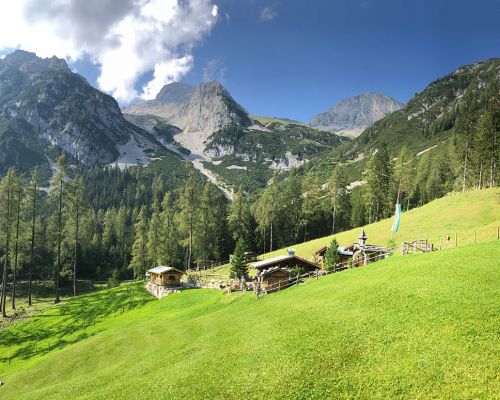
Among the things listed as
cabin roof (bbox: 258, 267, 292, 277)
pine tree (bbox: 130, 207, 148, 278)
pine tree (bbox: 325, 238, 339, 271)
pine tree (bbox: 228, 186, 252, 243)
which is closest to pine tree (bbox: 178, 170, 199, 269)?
pine tree (bbox: 130, 207, 148, 278)

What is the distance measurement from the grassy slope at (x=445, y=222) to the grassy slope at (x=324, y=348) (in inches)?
930

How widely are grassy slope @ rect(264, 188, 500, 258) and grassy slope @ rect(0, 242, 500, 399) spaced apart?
23.6 meters

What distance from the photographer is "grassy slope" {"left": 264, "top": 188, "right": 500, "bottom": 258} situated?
5388 centimetres

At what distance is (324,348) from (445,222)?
156 feet

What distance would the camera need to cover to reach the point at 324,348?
1984cm

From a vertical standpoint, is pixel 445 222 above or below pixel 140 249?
above

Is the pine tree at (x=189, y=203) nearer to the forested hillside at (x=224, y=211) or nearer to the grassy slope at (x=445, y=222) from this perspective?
the forested hillside at (x=224, y=211)

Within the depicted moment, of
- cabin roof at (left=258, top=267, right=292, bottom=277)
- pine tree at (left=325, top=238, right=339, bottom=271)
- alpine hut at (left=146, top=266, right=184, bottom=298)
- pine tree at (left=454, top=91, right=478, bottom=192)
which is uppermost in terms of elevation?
pine tree at (left=454, top=91, right=478, bottom=192)

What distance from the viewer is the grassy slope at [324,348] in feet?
53.5

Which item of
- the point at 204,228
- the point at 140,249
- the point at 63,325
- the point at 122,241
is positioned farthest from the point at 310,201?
the point at 122,241

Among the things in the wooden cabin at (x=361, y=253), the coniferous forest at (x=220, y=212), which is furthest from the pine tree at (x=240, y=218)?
the wooden cabin at (x=361, y=253)

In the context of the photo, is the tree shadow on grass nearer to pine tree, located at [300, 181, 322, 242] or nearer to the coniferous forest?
the coniferous forest

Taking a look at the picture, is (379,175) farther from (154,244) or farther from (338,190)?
(154,244)

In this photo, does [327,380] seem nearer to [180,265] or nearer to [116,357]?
[116,357]
